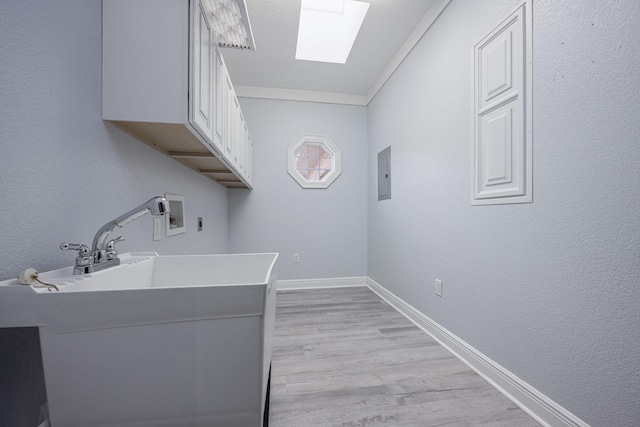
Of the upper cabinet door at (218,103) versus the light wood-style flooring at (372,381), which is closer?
the light wood-style flooring at (372,381)

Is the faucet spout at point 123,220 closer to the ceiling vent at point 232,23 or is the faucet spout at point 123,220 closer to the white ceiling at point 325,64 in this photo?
the ceiling vent at point 232,23

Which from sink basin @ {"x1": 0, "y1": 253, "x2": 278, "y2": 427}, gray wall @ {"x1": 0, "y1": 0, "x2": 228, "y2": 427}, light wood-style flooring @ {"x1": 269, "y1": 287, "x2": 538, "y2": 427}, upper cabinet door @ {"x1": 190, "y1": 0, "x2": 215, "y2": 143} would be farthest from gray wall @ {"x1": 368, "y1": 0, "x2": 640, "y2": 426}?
gray wall @ {"x1": 0, "y1": 0, "x2": 228, "y2": 427}

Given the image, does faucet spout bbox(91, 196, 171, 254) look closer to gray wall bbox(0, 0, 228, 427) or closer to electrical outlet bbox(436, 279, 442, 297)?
gray wall bbox(0, 0, 228, 427)

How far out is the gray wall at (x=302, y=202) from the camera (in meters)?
3.21

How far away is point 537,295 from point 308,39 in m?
2.81

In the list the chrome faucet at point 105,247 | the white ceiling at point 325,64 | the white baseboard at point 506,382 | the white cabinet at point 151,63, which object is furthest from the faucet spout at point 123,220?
the white ceiling at point 325,64

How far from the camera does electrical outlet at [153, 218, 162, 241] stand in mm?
1333

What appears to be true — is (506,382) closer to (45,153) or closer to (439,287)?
(439,287)

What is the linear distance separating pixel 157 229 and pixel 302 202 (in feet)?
6.80

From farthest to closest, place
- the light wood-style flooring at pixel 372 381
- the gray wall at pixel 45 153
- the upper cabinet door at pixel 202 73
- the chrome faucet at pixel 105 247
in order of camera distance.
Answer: the light wood-style flooring at pixel 372 381
the upper cabinet door at pixel 202 73
the chrome faucet at pixel 105 247
the gray wall at pixel 45 153

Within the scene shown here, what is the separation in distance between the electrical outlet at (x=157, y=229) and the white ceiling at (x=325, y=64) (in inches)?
70.3

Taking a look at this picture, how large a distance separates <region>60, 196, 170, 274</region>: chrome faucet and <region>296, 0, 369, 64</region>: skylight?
225cm

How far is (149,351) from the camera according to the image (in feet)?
1.67

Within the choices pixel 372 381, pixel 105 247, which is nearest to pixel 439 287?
pixel 372 381
